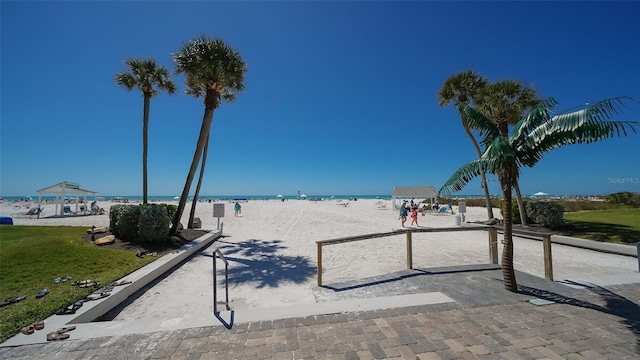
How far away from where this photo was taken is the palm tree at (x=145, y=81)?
41.5ft

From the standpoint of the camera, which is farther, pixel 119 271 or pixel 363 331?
pixel 119 271

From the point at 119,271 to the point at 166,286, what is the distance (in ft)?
4.70

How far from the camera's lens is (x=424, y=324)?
3762 mm

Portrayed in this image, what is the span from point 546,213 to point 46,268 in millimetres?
18839

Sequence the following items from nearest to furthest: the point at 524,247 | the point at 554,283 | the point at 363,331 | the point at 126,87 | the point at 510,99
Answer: the point at 363,331
the point at 554,283
the point at 524,247
the point at 126,87
the point at 510,99

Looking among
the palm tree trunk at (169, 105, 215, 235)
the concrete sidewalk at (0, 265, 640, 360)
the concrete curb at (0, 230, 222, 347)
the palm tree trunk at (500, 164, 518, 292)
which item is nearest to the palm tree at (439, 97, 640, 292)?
the palm tree trunk at (500, 164, 518, 292)

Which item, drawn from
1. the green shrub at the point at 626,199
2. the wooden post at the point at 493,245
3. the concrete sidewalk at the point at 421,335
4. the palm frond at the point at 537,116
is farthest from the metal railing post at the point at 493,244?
the green shrub at the point at 626,199

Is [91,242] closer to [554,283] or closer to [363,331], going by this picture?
[363,331]

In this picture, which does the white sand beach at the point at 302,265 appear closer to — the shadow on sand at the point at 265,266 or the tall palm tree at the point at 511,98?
the shadow on sand at the point at 265,266

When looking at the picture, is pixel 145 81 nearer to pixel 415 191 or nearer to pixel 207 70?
pixel 207 70

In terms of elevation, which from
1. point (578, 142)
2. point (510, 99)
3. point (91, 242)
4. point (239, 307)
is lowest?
point (239, 307)

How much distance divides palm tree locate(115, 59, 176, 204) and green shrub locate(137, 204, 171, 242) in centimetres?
421

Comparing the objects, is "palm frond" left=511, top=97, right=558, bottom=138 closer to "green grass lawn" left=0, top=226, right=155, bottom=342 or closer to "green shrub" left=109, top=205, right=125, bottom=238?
"green grass lawn" left=0, top=226, right=155, bottom=342

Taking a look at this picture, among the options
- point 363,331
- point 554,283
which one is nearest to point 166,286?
point 363,331
